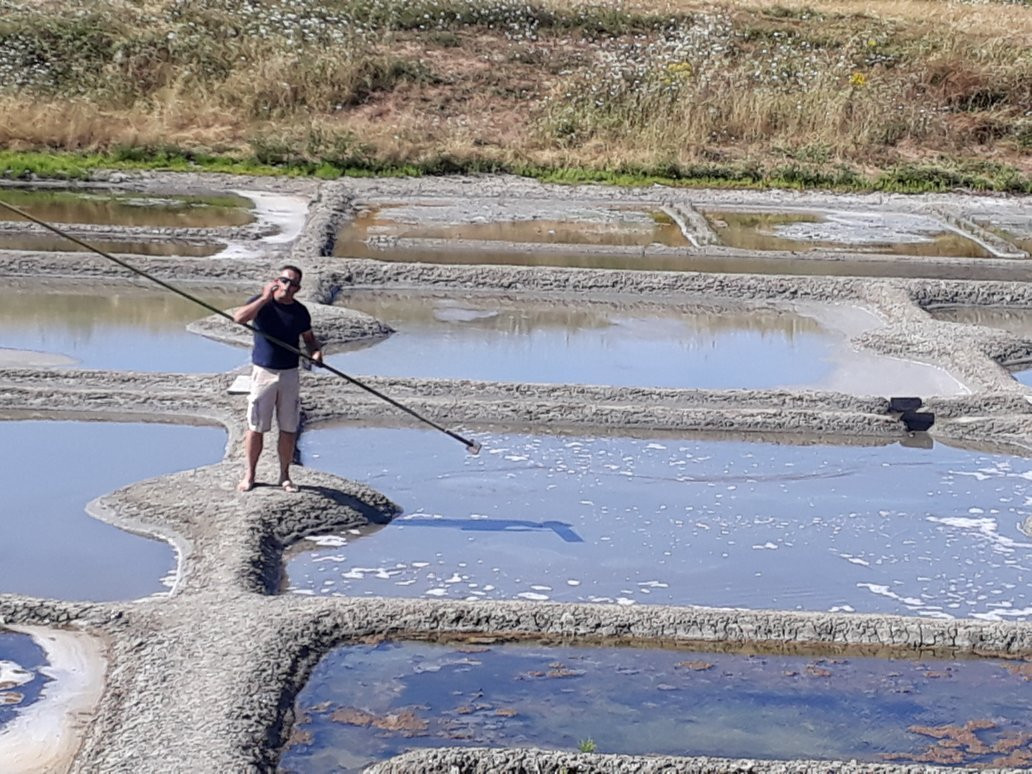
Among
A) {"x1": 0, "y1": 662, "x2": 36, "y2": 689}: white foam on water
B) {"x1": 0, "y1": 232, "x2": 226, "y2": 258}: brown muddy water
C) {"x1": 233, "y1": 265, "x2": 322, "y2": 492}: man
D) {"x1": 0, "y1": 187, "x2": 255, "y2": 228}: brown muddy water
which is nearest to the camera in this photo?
{"x1": 0, "y1": 662, "x2": 36, "y2": 689}: white foam on water

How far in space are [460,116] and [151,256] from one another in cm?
797

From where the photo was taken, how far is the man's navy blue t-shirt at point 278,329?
723cm

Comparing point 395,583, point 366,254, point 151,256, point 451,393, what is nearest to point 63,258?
point 151,256

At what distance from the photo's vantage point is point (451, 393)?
9.15 m

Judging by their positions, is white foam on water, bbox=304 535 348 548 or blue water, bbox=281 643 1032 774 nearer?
blue water, bbox=281 643 1032 774

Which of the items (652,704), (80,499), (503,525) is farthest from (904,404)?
(80,499)

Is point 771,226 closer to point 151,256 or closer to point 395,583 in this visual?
point 151,256

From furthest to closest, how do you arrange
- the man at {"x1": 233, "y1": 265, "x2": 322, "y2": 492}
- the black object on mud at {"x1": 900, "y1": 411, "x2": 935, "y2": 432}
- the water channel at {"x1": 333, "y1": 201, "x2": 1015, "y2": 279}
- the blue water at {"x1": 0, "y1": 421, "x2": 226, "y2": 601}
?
the water channel at {"x1": 333, "y1": 201, "x2": 1015, "y2": 279}
the black object on mud at {"x1": 900, "y1": 411, "x2": 935, "y2": 432}
the man at {"x1": 233, "y1": 265, "x2": 322, "y2": 492}
the blue water at {"x1": 0, "y1": 421, "x2": 226, "y2": 601}

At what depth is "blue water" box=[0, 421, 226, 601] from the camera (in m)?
6.43

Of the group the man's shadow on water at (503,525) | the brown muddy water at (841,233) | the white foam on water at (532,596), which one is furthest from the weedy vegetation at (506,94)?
the white foam on water at (532,596)

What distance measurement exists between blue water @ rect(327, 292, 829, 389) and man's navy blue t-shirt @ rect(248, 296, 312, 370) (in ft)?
7.74

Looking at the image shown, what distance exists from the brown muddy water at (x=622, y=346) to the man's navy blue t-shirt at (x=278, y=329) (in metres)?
2.39

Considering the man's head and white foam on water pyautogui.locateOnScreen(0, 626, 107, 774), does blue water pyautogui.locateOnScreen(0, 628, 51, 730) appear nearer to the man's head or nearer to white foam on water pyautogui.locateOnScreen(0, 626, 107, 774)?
white foam on water pyautogui.locateOnScreen(0, 626, 107, 774)

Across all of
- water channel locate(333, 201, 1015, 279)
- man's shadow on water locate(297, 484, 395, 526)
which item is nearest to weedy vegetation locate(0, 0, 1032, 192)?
water channel locate(333, 201, 1015, 279)
